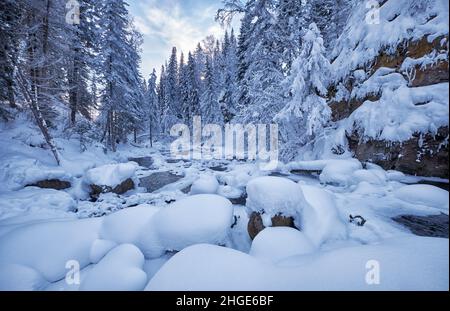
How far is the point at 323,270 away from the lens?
222 cm

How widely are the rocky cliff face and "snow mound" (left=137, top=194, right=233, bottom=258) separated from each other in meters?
5.93

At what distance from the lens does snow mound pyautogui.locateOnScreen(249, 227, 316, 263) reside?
10.3 ft

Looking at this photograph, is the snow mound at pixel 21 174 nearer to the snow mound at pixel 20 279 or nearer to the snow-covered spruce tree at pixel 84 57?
→ the snow mound at pixel 20 279

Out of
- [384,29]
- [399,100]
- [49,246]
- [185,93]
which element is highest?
[185,93]

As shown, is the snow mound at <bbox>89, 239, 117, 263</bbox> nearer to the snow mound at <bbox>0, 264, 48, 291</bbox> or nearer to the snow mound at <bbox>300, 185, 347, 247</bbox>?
the snow mound at <bbox>0, 264, 48, 291</bbox>

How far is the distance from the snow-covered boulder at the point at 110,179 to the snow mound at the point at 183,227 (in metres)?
5.37

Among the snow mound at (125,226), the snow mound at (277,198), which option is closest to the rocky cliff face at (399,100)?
the snow mound at (277,198)

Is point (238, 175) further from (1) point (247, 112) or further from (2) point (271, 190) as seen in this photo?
(2) point (271, 190)

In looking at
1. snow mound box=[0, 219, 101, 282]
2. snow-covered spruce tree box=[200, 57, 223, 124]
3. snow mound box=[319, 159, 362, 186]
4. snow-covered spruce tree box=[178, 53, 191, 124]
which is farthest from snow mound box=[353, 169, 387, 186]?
snow-covered spruce tree box=[178, 53, 191, 124]

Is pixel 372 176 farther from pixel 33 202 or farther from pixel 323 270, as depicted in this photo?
pixel 33 202

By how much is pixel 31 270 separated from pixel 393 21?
13836 millimetres

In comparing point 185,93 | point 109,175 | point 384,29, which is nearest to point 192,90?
point 185,93

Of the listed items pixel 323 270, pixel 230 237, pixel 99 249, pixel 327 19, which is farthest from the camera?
pixel 327 19

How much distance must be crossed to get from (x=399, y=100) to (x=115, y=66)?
2147cm
